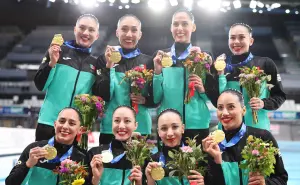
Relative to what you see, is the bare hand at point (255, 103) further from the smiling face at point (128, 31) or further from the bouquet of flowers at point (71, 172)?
the bouquet of flowers at point (71, 172)

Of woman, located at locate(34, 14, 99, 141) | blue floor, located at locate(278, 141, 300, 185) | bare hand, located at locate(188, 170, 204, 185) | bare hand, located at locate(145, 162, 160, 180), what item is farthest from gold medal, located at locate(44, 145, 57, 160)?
blue floor, located at locate(278, 141, 300, 185)

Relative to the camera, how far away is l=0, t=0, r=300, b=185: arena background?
19297mm

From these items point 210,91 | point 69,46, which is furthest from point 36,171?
point 210,91

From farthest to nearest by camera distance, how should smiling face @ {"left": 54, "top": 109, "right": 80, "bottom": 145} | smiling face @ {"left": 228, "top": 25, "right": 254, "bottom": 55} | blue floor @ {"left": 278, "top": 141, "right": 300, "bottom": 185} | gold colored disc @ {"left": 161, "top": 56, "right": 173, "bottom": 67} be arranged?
1. blue floor @ {"left": 278, "top": 141, "right": 300, "bottom": 185}
2. smiling face @ {"left": 228, "top": 25, "right": 254, "bottom": 55}
3. gold colored disc @ {"left": 161, "top": 56, "right": 173, "bottom": 67}
4. smiling face @ {"left": 54, "top": 109, "right": 80, "bottom": 145}

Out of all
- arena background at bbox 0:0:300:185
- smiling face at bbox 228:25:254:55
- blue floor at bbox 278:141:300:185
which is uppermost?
arena background at bbox 0:0:300:185

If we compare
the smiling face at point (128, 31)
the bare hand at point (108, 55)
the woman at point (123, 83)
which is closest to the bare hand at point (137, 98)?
the woman at point (123, 83)

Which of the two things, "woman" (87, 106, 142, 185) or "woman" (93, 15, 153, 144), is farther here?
"woman" (93, 15, 153, 144)

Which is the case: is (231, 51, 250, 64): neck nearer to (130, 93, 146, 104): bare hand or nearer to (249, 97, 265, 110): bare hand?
(249, 97, 265, 110): bare hand

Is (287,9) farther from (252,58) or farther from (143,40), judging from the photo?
(252,58)

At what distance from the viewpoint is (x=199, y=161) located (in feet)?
10.4

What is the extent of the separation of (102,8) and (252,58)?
64.3ft

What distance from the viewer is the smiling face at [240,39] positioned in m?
4.11

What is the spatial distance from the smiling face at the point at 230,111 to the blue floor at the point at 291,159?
4.83 m

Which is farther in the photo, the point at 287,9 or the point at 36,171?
the point at 287,9
